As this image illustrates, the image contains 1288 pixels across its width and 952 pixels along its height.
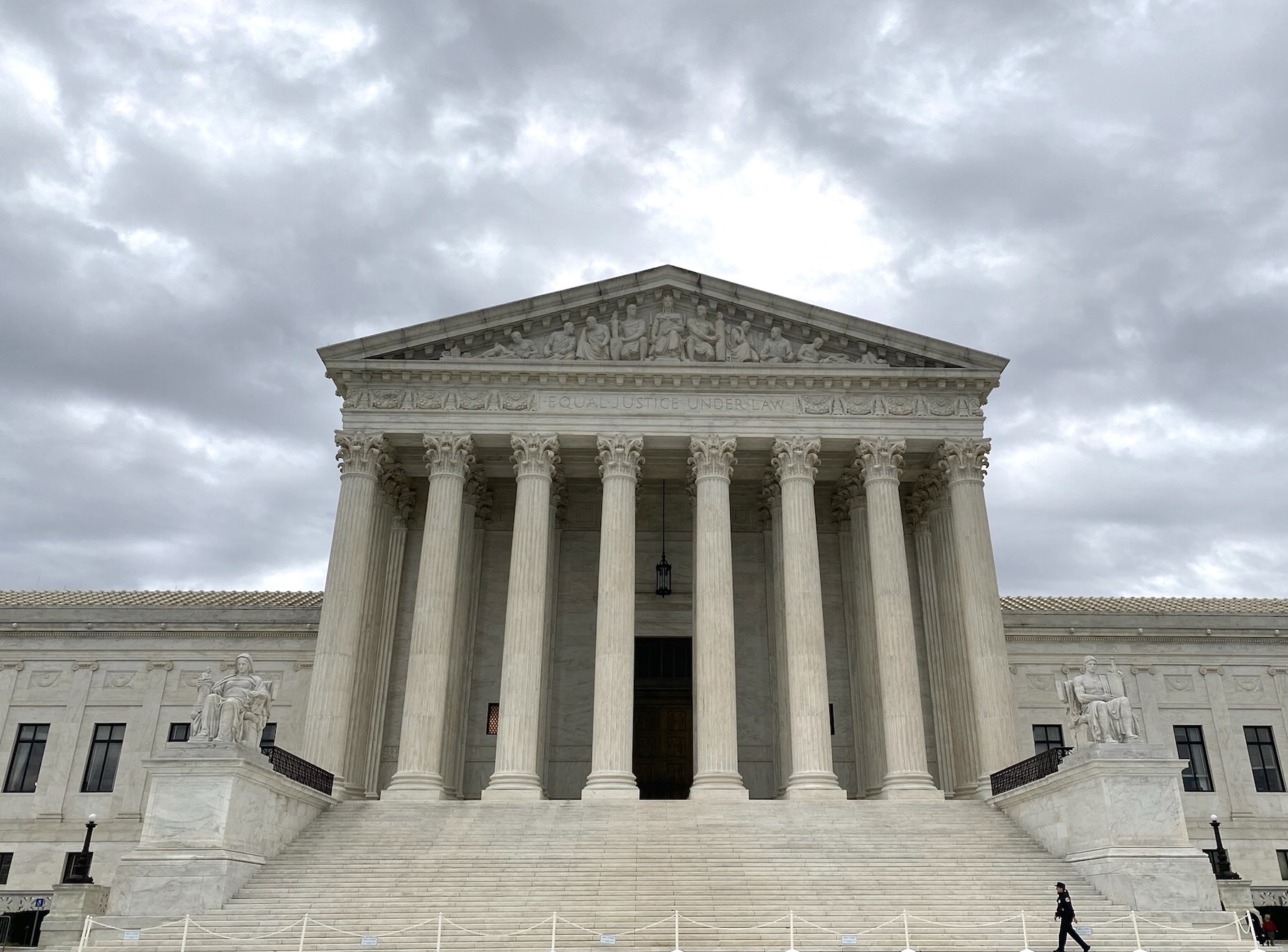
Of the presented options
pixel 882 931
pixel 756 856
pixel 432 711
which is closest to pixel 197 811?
pixel 432 711

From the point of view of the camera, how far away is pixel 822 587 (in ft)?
126

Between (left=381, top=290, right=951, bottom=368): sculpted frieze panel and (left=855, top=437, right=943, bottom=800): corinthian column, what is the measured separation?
355 cm

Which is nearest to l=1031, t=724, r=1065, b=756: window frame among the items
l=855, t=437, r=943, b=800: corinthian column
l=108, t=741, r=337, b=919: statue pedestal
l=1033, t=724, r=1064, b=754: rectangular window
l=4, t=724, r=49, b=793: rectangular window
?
l=1033, t=724, r=1064, b=754: rectangular window

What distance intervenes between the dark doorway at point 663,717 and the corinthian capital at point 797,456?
8.13 meters

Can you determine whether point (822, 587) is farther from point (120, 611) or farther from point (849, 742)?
point (120, 611)

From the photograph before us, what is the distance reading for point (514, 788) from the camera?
28.9 meters

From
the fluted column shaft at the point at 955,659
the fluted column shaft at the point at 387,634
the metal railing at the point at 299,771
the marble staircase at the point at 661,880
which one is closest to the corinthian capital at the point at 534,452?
the fluted column shaft at the point at 387,634

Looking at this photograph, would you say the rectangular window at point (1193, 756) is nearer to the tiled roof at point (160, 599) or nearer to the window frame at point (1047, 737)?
the window frame at point (1047, 737)

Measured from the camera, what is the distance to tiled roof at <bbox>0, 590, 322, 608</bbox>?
130ft

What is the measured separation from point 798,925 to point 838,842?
221 inches

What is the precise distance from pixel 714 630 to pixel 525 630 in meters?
5.65

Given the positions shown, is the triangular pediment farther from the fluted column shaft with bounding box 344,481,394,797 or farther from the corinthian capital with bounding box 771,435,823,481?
the fluted column shaft with bounding box 344,481,394,797

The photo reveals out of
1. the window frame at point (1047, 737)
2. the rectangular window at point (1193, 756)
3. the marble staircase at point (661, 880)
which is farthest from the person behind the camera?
the window frame at point (1047, 737)

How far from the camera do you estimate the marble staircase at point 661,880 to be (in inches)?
747
